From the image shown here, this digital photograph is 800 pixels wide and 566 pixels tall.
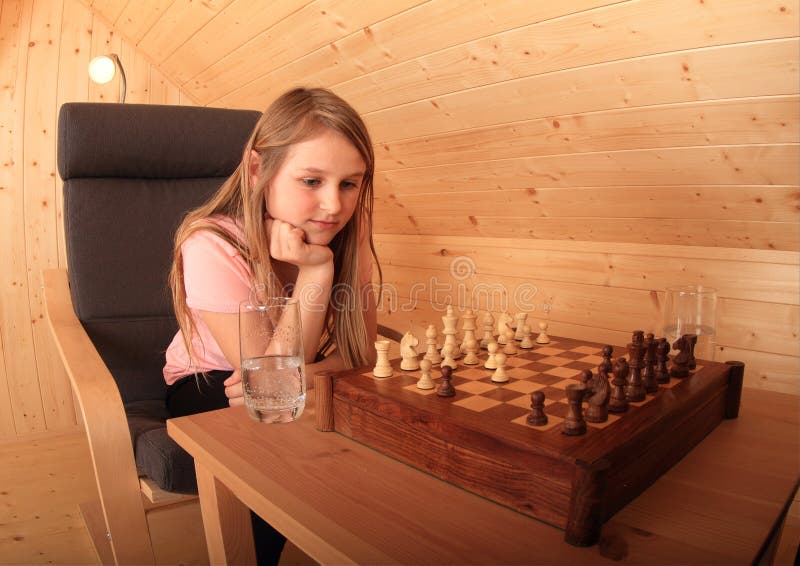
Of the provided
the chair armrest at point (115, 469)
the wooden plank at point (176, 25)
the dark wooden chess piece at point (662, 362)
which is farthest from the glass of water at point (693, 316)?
the wooden plank at point (176, 25)

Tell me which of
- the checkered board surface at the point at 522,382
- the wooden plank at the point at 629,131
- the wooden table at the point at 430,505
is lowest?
the wooden table at the point at 430,505

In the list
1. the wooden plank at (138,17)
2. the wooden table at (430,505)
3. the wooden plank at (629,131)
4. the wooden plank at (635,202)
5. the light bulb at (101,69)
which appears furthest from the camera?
the wooden plank at (138,17)

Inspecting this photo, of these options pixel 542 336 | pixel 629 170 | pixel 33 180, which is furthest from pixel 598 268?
pixel 33 180

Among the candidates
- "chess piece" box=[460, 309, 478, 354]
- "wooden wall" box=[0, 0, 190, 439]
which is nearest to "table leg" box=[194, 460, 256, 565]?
"chess piece" box=[460, 309, 478, 354]

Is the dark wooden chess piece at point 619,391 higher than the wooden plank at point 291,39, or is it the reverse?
the wooden plank at point 291,39

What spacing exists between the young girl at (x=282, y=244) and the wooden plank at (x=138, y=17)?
1616 mm

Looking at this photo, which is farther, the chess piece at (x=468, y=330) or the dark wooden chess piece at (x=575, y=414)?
the chess piece at (x=468, y=330)

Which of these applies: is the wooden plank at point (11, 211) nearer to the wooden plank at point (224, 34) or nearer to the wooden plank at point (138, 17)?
the wooden plank at point (138, 17)

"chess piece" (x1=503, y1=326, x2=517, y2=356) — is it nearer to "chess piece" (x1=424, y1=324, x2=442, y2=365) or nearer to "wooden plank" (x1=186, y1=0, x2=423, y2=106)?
"chess piece" (x1=424, y1=324, x2=442, y2=365)

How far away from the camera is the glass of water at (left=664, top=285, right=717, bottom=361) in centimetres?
124

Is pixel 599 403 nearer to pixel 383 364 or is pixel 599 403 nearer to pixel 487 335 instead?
pixel 383 364

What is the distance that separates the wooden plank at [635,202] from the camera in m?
1.79

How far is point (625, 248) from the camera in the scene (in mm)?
2287

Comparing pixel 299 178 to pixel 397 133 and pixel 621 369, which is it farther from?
pixel 397 133
